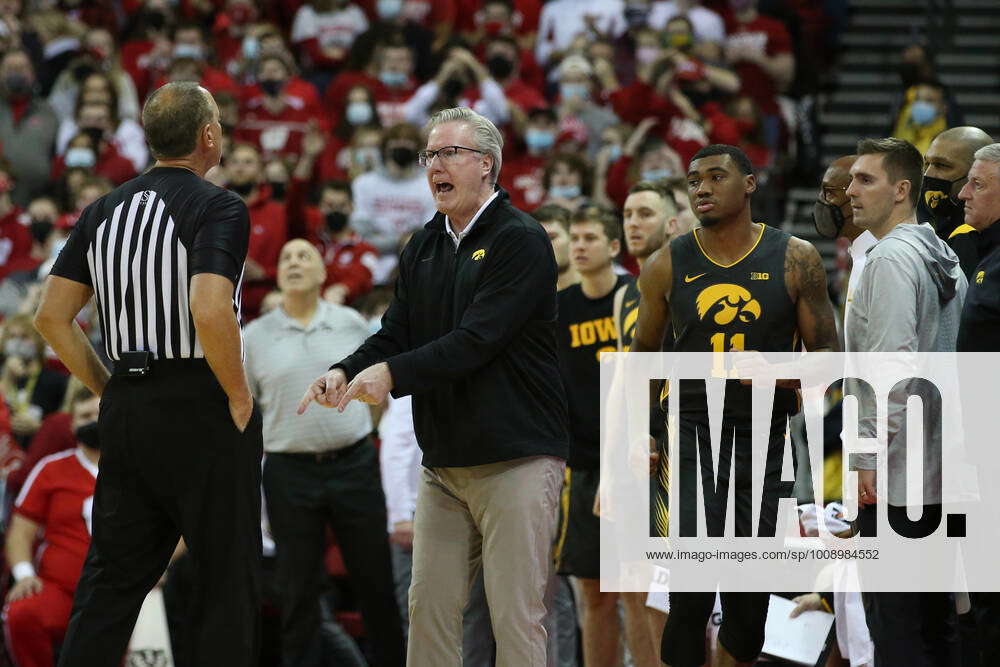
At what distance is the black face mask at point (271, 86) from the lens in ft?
41.8

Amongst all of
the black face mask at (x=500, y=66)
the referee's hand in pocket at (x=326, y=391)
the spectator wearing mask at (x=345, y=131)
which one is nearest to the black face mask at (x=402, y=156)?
the spectator wearing mask at (x=345, y=131)

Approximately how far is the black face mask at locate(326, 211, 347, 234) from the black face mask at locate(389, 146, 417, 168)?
819mm

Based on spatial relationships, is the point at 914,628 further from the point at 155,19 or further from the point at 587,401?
the point at 155,19

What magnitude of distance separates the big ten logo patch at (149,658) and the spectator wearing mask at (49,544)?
19.9 inches

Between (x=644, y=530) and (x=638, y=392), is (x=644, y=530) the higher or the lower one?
the lower one

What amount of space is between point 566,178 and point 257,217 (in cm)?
237

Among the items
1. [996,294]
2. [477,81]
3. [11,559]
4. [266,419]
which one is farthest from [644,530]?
[477,81]

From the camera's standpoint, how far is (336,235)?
10492 millimetres

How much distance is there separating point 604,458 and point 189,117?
2485 mm

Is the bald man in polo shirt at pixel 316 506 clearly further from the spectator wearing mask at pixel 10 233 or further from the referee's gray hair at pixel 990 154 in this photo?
the spectator wearing mask at pixel 10 233

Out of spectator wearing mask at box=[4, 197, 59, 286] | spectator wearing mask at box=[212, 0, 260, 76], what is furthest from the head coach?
spectator wearing mask at box=[212, 0, 260, 76]

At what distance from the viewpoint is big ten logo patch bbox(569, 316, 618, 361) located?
6758mm

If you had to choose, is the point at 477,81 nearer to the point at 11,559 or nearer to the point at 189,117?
A: the point at 11,559

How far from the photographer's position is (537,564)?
4.73m
